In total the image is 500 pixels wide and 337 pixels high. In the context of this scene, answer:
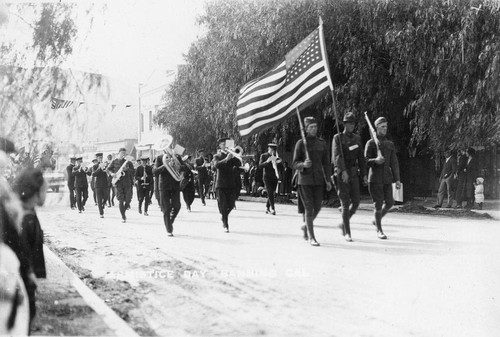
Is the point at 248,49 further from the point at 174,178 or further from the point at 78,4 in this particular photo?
the point at 78,4

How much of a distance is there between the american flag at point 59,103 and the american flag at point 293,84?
2.33 meters

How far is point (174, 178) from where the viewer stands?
26.6ft

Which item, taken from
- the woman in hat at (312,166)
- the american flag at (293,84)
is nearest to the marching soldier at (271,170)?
the woman in hat at (312,166)

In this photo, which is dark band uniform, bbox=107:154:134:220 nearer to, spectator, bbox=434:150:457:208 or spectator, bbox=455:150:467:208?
spectator, bbox=434:150:457:208

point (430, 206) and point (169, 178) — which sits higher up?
point (169, 178)

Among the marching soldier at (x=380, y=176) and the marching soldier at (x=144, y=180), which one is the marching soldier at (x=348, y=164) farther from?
the marching soldier at (x=144, y=180)

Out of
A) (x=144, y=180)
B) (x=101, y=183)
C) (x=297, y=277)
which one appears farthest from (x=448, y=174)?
(x=101, y=183)

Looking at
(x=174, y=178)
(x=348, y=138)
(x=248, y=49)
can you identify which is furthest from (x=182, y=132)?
(x=348, y=138)

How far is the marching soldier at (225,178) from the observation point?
826cm

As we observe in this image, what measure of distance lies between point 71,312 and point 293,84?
11.7 feet

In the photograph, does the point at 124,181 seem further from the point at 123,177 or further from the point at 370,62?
the point at 370,62

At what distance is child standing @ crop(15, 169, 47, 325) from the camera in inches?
162

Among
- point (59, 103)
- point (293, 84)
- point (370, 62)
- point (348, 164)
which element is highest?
point (370, 62)

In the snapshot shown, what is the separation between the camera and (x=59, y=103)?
4.72 meters
